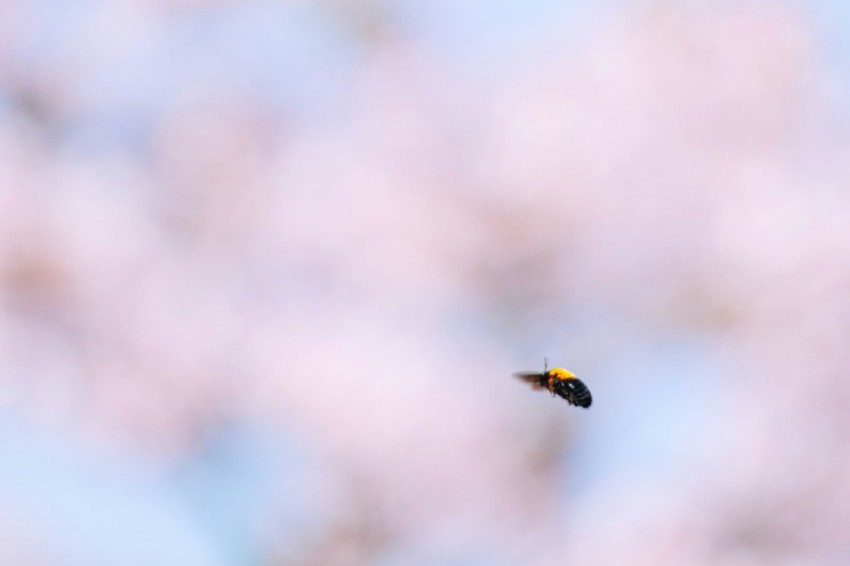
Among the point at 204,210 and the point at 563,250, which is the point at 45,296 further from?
the point at 563,250

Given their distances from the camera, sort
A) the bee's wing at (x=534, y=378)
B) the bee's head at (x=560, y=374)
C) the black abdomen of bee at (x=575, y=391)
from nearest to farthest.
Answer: the black abdomen of bee at (x=575, y=391) → the bee's head at (x=560, y=374) → the bee's wing at (x=534, y=378)

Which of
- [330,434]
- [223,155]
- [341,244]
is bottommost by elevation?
[330,434]

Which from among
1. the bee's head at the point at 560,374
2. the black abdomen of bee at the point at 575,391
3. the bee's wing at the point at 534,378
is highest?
the bee's wing at the point at 534,378

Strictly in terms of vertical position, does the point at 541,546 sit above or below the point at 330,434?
below

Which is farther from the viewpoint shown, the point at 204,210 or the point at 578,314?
the point at 578,314

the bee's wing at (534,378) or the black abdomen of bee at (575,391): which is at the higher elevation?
the bee's wing at (534,378)

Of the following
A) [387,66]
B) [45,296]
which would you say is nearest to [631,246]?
[387,66]

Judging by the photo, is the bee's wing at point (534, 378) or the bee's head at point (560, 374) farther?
the bee's wing at point (534, 378)

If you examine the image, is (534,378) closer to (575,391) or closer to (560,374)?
(560,374)
